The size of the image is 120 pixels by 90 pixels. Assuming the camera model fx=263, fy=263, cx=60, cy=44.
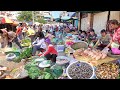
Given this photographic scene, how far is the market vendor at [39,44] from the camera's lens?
499 centimetres

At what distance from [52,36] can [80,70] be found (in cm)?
83

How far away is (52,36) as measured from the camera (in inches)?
197

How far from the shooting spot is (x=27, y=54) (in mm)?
4977

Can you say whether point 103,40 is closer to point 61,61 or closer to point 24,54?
point 61,61

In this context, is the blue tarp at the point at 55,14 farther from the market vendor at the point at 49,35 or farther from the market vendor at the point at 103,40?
the market vendor at the point at 103,40

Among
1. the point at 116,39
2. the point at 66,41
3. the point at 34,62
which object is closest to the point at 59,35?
the point at 66,41

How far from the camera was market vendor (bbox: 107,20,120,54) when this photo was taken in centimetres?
489

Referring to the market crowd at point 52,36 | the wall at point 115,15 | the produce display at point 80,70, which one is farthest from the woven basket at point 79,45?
the wall at point 115,15

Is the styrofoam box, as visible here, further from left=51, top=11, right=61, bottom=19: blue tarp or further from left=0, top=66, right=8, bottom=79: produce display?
left=0, top=66, right=8, bottom=79: produce display

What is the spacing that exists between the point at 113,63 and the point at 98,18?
927 millimetres

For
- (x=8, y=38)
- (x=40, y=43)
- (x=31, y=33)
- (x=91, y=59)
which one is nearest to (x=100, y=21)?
(x=91, y=59)
